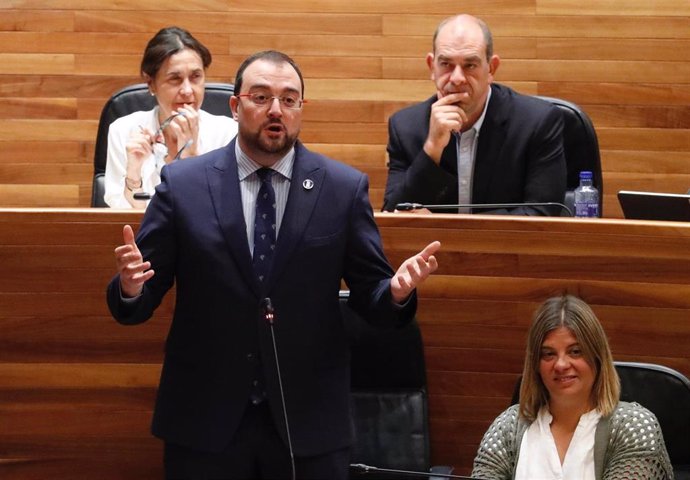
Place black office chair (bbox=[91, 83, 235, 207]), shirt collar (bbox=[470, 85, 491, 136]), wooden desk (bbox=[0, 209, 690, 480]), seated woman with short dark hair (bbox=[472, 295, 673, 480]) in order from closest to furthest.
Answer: seated woman with short dark hair (bbox=[472, 295, 673, 480])
wooden desk (bbox=[0, 209, 690, 480])
shirt collar (bbox=[470, 85, 491, 136])
black office chair (bbox=[91, 83, 235, 207])

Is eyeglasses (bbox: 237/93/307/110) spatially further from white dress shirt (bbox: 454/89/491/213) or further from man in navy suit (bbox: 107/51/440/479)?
white dress shirt (bbox: 454/89/491/213)

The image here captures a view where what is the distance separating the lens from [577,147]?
7.61 feet

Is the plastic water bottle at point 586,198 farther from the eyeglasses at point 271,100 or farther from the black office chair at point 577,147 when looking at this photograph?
the eyeglasses at point 271,100

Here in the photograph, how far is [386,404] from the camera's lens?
185 cm

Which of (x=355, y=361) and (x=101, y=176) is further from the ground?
(x=101, y=176)

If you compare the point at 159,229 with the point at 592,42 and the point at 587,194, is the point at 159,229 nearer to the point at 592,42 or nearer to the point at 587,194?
the point at 587,194

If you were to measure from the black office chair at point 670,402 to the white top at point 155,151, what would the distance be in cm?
97

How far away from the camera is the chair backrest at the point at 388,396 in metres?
1.84

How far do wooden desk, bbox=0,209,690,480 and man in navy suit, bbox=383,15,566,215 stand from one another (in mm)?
305

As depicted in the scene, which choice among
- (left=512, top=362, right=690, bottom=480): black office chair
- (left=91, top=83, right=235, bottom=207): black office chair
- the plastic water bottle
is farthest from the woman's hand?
(left=512, top=362, right=690, bottom=480): black office chair

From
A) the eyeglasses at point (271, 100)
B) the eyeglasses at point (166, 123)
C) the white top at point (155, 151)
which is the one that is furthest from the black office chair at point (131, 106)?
the eyeglasses at point (271, 100)

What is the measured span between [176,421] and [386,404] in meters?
0.43

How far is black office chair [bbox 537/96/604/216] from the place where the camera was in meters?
2.31

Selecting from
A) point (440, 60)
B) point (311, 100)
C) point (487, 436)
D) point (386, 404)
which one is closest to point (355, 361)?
point (386, 404)
